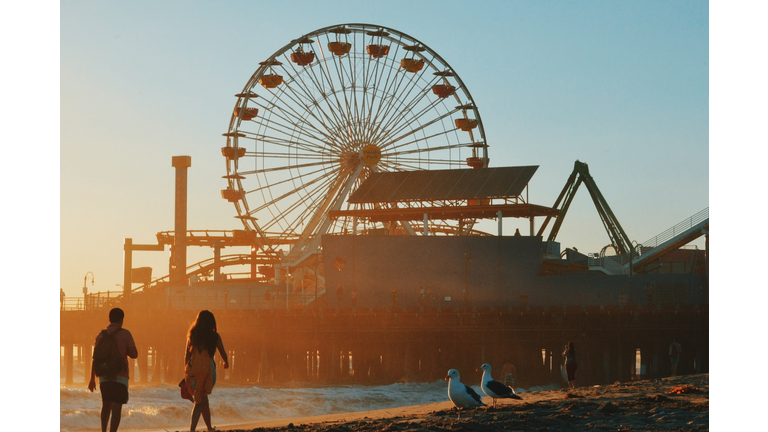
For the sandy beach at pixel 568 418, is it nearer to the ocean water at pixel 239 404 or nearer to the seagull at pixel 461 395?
the seagull at pixel 461 395

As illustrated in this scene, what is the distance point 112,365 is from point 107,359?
88mm

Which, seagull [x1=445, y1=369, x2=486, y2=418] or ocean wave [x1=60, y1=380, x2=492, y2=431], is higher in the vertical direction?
seagull [x1=445, y1=369, x2=486, y2=418]

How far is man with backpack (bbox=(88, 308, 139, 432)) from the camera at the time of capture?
34.6 ft

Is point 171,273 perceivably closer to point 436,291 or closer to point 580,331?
point 436,291

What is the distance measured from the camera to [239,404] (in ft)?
94.8

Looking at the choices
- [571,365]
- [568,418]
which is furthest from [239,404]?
[568,418]

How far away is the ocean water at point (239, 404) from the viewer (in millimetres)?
26609

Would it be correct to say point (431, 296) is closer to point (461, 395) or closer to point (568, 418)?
point (461, 395)

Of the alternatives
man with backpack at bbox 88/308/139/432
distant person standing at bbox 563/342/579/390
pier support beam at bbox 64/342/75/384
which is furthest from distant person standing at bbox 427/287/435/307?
man with backpack at bbox 88/308/139/432

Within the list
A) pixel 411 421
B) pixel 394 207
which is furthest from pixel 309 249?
pixel 411 421

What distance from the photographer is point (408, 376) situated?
39531 mm

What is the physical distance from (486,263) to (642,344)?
7996 millimetres

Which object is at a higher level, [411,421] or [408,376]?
[411,421]

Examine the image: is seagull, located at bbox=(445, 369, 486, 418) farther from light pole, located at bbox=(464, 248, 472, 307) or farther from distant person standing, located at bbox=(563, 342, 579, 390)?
light pole, located at bbox=(464, 248, 472, 307)
